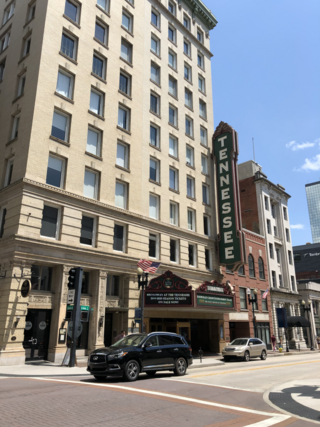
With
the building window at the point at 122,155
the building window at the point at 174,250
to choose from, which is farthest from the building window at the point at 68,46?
the building window at the point at 174,250

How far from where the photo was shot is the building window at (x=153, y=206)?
3217cm

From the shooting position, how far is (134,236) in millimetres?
28969

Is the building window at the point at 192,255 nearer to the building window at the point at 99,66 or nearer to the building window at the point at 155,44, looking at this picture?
the building window at the point at 99,66

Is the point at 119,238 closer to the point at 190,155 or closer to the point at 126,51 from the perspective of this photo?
the point at 190,155

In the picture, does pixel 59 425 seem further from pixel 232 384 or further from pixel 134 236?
pixel 134 236

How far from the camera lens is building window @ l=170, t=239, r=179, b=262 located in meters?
33.4

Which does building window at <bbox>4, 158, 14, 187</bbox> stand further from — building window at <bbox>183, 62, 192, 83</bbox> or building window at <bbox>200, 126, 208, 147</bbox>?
building window at <bbox>183, 62, 192, 83</bbox>

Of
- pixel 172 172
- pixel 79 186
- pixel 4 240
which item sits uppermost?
pixel 172 172

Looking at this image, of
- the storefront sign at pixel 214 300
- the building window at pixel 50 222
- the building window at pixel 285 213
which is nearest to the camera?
the building window at pixel 50 222

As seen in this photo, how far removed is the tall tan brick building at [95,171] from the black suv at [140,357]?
8.54 metres

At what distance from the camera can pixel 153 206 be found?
32.6 metres

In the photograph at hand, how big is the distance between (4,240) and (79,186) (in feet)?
21.8

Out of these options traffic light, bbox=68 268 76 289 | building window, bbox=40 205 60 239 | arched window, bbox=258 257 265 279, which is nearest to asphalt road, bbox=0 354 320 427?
traffic light, bbox=68 268 76 289

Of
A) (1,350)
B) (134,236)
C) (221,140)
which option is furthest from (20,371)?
(221,140)
